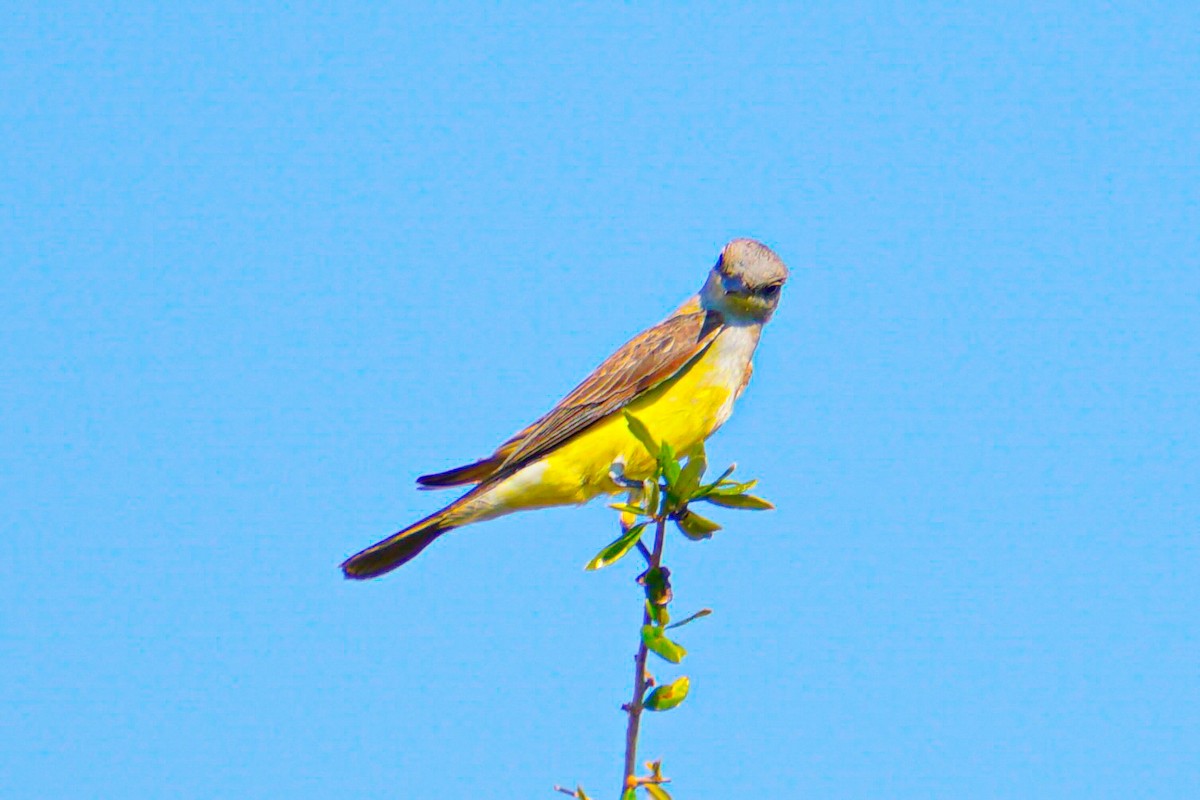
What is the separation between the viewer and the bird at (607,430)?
6410 millimetres

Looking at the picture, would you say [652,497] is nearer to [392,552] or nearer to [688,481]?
[688,481]

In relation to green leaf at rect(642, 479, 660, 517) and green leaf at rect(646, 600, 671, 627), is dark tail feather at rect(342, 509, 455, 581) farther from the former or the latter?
green leaf at rect(646, 600, 671, 627)

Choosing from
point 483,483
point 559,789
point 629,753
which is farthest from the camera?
point 483,483

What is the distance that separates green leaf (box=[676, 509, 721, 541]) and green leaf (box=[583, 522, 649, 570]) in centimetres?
12

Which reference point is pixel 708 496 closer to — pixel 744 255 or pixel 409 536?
pixel 409 536

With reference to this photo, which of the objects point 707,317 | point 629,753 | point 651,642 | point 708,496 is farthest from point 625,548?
point 707,317

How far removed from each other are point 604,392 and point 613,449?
284 mm

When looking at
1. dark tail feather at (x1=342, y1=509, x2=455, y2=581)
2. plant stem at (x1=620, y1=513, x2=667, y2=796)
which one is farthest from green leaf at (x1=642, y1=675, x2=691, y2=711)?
dark tail feather at (x1=342, y1=509, x2=455, y2=581)

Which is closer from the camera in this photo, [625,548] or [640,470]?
[625,548]

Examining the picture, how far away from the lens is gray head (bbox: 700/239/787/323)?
22.5ft

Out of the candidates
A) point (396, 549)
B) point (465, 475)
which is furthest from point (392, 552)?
point (465, 475)

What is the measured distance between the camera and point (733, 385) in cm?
666

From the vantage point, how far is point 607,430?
21.1ft

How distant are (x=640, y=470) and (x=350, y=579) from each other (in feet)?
4.64
